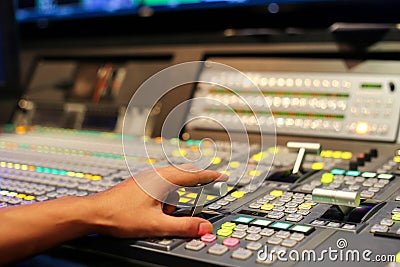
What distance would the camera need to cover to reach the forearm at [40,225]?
0.63 metres

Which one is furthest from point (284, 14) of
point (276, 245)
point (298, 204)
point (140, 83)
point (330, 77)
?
point (276, 245)

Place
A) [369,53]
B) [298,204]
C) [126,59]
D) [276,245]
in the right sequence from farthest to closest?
[126,59]
[369,53]
[298,204]
[276,245]

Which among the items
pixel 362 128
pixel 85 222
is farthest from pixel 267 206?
pixel 362 128

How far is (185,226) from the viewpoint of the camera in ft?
2.10

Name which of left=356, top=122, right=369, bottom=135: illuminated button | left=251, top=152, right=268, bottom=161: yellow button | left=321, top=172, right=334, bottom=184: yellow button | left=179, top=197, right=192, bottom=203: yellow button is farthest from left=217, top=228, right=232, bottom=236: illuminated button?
left=356, top=122, right=369, bottom=135: illuminated button

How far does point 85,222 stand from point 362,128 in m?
0.61

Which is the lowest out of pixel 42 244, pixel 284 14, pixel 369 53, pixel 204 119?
pixel 42 244

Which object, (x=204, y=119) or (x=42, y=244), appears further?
(x=204, y=119)

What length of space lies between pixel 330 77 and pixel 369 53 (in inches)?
3.6

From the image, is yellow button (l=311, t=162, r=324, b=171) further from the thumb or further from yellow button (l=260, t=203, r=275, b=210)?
the thumb

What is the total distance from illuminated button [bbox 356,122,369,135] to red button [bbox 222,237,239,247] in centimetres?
51

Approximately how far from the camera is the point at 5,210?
2.19 ft

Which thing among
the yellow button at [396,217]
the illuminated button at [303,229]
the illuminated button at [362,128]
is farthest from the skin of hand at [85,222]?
the illuminated button at [362,128]

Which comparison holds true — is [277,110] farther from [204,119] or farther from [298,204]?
[298,204]
